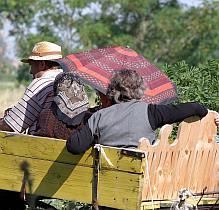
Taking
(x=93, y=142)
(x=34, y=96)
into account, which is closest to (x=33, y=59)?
(x=34, y=96)

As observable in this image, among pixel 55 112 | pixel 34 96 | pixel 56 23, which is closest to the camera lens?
pixel 55 112

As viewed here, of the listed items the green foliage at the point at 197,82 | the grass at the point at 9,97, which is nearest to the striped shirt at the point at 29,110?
the grass at the point at 9,97

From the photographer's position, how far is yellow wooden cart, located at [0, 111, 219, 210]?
4852mm

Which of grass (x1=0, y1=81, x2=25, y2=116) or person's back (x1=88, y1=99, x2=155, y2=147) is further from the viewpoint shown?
grass (x1=0, y1=81, x2=25, y2=116)

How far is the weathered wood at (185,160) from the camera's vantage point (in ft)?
16.4

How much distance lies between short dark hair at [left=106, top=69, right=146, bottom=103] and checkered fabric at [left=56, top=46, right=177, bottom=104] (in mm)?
921

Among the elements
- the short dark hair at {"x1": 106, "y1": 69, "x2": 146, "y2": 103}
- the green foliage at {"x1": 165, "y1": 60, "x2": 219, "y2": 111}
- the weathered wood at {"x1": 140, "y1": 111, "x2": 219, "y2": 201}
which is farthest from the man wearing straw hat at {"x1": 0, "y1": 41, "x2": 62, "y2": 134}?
the green foliage at {"x1": 165, "y1": 60, "x2": 219, "y2": 111}

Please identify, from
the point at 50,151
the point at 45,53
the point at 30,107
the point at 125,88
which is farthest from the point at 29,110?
the point at 125,88

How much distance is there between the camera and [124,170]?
484 cm

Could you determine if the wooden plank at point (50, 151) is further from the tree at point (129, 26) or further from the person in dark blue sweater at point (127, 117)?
the tree at point (129, 26)

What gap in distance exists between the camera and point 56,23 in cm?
2853

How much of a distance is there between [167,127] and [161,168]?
0.92 feet

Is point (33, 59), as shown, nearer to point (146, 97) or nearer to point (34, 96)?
point (34, 96)

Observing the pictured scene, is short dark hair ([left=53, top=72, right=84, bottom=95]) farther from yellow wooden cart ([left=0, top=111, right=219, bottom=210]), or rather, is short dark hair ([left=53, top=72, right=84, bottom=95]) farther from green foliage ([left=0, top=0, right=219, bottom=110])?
green foliage ([left=0, top=0, right=219, bottom=110])
